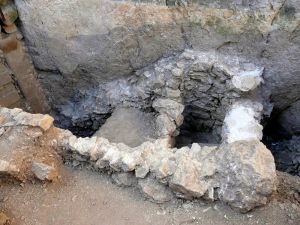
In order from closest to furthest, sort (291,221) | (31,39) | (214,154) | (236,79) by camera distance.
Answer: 1. (291,221)
2. (214,154)
3. (236,79)
4. (31,39)

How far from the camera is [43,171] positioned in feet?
11.4

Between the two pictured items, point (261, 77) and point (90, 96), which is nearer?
point (261, 77)

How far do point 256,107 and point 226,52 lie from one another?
0.65 meters

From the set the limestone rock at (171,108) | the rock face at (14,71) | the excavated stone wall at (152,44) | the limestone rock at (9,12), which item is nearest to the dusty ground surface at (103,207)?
the limestone rock at (171,108)

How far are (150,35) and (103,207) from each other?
194 cm

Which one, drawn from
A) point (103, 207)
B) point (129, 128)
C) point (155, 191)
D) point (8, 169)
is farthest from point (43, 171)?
point (129, 128)

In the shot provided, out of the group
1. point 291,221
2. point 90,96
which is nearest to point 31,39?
point 90,96

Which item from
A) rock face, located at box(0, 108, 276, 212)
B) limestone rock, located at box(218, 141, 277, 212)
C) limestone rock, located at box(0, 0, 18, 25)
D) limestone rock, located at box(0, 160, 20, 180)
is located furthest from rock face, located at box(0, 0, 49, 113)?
limestone rock, located at box(218, 141, 277, 212)

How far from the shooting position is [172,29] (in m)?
4.20

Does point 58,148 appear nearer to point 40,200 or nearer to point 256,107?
point 40,200

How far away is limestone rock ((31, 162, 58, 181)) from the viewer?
3.47 metres

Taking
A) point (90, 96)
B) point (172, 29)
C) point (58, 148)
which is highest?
point (172, 29)

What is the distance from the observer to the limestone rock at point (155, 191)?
3.20 metres

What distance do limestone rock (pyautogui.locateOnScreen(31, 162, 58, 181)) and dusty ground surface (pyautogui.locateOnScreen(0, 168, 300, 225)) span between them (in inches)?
3.4
